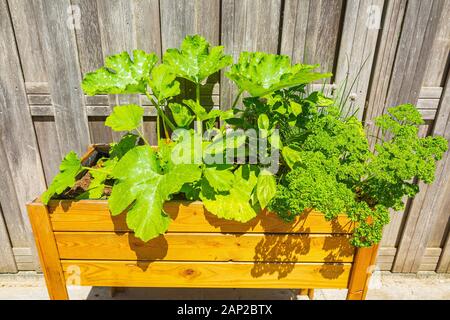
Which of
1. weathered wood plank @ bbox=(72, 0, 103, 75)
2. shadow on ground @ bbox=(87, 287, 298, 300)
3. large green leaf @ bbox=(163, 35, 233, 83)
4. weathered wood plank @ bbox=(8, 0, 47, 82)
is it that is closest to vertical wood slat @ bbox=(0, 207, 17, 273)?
shadow on ground @ bbox=(87, 287, 298, 300)

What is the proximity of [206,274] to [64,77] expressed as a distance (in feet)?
4.41

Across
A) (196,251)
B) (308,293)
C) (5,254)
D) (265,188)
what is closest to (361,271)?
(265,188)

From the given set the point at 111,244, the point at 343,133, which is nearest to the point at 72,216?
the point at 111,244

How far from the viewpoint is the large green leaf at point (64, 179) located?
1.49 meters

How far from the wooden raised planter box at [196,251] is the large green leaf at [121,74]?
570 millimetres

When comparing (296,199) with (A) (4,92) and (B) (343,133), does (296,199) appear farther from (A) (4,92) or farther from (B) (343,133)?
(A) (4,92)

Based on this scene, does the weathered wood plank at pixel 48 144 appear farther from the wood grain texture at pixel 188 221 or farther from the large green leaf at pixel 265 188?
the large green leaf at pixel 265 188

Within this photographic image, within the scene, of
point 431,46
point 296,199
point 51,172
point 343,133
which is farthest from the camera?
point 51,172

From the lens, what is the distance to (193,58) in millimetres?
1745

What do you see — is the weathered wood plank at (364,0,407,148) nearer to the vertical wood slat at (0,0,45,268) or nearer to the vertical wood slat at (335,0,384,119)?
the vertical wood slat at (335,0,384,119)

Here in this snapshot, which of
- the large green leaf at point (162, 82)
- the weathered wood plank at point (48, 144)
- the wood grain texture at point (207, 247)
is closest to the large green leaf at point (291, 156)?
the wood grain texture at point (207, 247)

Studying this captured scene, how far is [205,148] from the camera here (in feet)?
4.99

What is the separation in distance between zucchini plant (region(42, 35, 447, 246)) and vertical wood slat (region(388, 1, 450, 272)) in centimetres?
56

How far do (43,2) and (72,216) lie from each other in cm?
115
